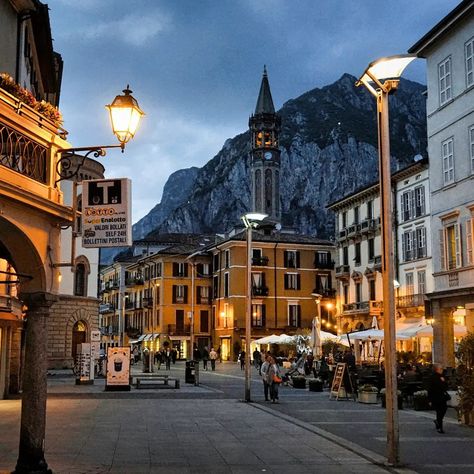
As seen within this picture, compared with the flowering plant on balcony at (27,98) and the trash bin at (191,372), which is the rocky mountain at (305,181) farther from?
the flowering plant on balcony at (27,98)

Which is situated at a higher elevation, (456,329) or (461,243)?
(461,243)

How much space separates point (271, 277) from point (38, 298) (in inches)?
2741

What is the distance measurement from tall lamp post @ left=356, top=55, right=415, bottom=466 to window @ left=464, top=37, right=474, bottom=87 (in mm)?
19127

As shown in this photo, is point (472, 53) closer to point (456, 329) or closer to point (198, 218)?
point (456, 329)

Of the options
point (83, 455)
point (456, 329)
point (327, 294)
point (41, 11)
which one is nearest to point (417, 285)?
point (456, 329)

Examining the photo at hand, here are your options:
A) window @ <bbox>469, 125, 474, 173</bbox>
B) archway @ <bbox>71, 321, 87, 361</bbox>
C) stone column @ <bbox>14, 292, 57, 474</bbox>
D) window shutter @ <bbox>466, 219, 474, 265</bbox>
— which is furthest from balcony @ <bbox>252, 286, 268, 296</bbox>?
stone column @ <bbox>14, 292, 57, 474</bbox>

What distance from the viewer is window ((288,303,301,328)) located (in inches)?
3123

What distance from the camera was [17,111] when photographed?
9727 millimetres

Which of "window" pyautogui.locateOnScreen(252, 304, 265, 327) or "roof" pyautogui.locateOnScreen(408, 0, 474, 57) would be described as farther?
"window" pyautogui.locateOnScreen(252, 304, 265, 327)

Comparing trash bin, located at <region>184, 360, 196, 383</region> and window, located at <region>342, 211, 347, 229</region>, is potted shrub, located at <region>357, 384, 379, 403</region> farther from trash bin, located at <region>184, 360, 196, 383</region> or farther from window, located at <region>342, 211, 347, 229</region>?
window, located at <region>342, 211, 347, 229</region>

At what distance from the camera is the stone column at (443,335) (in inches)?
1233

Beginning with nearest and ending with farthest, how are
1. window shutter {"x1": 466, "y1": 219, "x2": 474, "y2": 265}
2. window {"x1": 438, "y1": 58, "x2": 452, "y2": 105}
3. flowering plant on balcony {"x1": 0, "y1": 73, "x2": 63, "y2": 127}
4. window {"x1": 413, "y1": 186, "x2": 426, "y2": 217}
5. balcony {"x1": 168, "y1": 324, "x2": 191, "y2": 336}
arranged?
flowering plant on balcony {"x1": 0, "y1": 73, "x2": 63, "y2": 127} → window shutter {"x1": 466, "y1": 219, "x2": 474, "y2": 265} → window {"x1": 438, "y1": 58, "x2": 452, "y2": 105} → window {"x1": 413, "y1": 186, "x2": 426, "y2": 217} → balcony {"x1": 168, "y1": 324, "x2": 191, "y2": 336}

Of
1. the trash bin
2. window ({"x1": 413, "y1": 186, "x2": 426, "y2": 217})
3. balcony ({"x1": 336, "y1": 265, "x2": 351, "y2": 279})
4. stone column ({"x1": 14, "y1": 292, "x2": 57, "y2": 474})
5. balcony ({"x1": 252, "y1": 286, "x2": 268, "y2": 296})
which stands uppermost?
window ({"x1": 413, "y1": 186, "x2": 426, "y2": 217})

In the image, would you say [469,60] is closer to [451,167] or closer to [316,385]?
[451,167]
